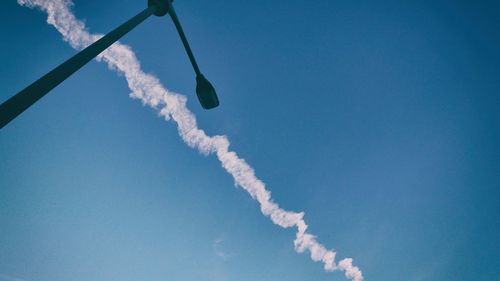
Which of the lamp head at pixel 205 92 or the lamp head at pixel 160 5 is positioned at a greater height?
the lamp head at pixel 205 92

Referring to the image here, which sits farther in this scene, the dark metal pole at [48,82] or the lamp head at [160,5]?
the lamp head at [160,5]

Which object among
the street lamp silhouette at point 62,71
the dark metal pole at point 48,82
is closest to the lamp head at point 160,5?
the street lamp silhouette at point 62,71

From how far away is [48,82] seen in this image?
1713 millimetres

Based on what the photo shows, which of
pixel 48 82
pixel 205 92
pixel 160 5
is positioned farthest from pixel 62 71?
pixel 205 92

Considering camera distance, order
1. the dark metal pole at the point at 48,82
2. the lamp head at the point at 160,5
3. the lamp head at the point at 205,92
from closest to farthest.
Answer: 1. the dark metal pole at the point at 48,82
2. the lamp head at the point at 160,5
3. the lamp head at the point at 205,92

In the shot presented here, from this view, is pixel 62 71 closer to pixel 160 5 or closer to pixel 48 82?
pixel 48 82

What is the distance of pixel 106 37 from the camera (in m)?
2.21

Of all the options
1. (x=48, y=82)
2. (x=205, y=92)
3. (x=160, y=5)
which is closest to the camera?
(x=48, y=82)

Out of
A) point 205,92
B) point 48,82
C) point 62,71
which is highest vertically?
point 205,92

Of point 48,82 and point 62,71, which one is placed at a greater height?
point 62,71

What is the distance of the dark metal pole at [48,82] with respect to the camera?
1.52 metres

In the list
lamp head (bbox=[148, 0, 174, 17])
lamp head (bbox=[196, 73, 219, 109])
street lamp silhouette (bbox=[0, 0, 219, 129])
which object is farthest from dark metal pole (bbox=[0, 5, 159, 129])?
lamp head (bbox=[196, 73, 219, 109])

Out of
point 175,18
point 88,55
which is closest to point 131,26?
point 88,55

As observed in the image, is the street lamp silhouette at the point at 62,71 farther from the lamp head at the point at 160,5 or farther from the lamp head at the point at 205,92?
the lamp head at the point at 205,92
